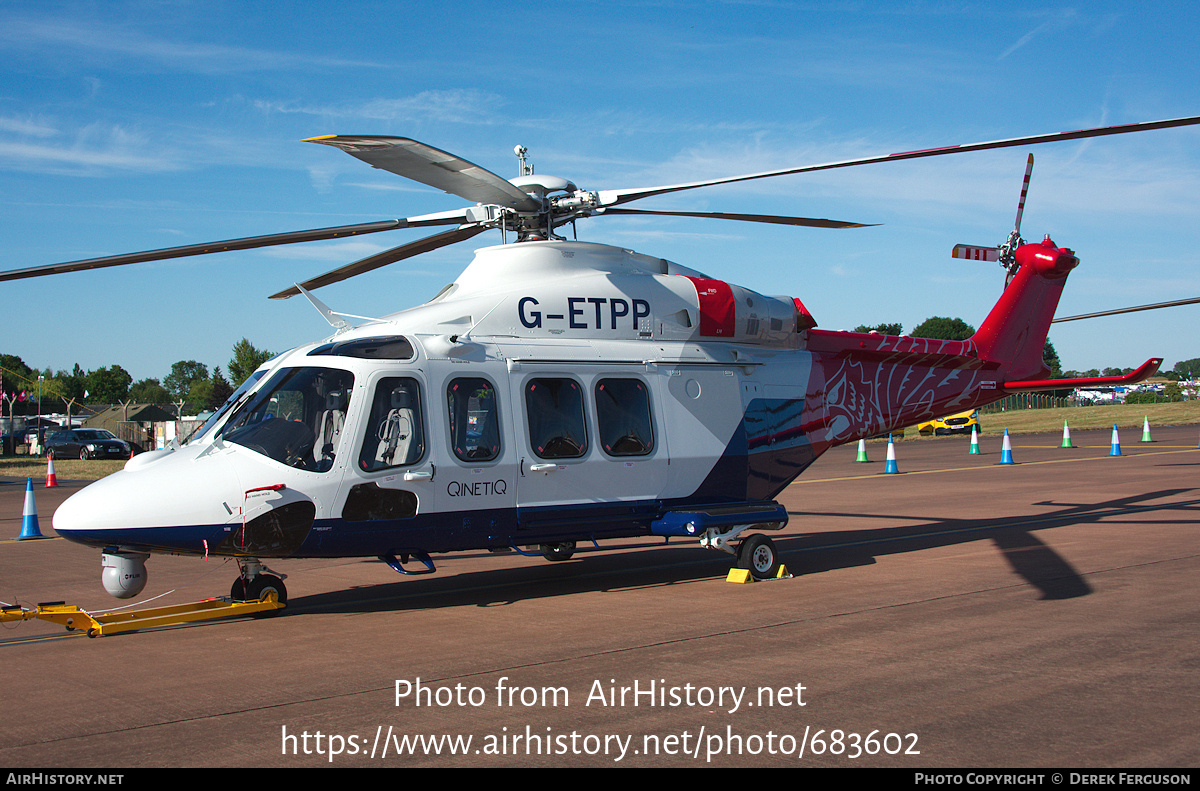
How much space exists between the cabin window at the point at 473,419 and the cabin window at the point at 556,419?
1.29ft

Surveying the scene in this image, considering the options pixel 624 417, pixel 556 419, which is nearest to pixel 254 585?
pixel 556 419

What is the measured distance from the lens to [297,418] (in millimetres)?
8133

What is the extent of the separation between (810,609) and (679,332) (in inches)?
134

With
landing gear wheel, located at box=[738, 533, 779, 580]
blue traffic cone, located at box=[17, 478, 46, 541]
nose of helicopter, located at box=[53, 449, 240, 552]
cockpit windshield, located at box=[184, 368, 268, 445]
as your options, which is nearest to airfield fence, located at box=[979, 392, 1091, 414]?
landing gear wheel, located at box=[738, 533, 779, 580]

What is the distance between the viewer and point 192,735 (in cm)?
498

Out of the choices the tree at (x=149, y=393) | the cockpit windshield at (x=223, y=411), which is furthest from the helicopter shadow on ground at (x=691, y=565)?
the tree at (x=149, y=393)

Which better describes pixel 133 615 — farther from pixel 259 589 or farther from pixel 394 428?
pixel 394 428

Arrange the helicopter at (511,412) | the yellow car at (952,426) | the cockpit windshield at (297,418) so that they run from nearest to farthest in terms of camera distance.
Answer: the helicopter at (511,412) < the cockpit windshield at (297,418) < the yellow car at (952,426)

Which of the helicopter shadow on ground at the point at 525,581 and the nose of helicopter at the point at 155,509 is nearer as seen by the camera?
the nose of helicopter at the point at 155,509

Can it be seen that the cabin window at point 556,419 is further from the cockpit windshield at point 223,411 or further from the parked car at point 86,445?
the parked car at point 86,445

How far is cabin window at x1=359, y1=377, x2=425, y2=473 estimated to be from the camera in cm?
824

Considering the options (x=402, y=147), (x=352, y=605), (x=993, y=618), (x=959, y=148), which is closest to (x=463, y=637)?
(x=352, y=605)

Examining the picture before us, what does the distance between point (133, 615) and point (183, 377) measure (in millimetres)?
203506

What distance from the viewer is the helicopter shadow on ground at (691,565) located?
9141mm
